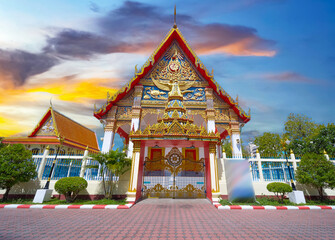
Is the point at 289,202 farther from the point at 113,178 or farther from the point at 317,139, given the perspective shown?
the point at 317,139

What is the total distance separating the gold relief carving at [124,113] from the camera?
11715 mm

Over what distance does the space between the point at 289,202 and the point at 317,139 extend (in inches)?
538

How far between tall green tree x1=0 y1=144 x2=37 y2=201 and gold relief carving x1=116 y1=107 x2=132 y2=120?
223 inches

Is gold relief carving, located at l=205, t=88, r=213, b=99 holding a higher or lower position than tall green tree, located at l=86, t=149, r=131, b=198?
higher

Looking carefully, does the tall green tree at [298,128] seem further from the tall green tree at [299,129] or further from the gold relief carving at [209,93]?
the gold relief carving at [209,93]

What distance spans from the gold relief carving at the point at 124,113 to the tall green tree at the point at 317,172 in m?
10.3

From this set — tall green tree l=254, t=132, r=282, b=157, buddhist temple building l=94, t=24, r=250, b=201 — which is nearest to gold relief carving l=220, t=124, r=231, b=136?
buddhist temple building l=94, t=24, r=250, b=201

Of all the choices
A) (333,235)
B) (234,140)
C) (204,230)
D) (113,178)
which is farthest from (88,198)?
(234,140)

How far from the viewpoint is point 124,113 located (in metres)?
11.9

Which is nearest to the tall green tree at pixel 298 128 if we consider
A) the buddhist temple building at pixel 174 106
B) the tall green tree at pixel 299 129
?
the tall green tree at pixel 299 129

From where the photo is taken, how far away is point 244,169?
7039 millimetres

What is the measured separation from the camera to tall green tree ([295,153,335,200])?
662 centimetres

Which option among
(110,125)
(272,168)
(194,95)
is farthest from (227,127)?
(110,125)

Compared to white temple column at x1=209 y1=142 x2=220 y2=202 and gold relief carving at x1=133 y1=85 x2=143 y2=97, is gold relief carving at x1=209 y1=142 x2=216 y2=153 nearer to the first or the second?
white temple column at x1=209 y1=142 x2=220 y2=202
